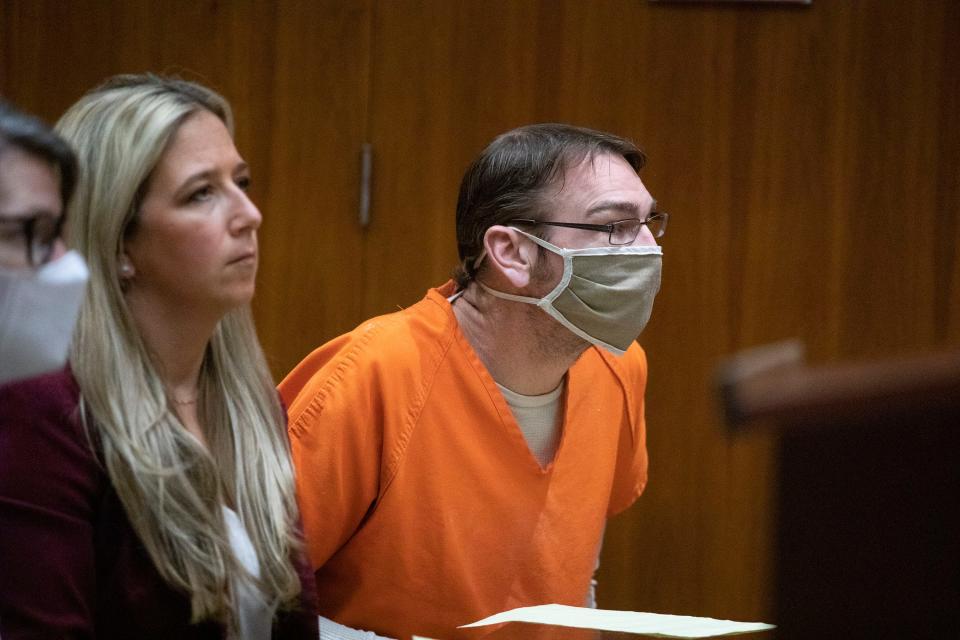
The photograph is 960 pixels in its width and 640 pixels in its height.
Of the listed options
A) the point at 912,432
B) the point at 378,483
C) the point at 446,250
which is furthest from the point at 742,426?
the point at 446,250

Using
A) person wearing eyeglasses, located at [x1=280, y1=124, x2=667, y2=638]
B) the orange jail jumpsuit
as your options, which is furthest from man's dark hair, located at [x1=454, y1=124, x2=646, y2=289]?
the orange jail jumpsuit

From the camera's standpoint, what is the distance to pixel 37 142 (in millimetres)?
1165

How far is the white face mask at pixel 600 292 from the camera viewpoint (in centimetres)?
216

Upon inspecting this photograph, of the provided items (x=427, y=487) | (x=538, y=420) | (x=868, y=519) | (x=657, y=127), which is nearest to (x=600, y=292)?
(x=538, y=420)

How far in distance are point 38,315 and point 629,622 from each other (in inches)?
34.4

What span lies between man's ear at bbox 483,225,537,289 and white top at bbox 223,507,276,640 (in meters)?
0.78

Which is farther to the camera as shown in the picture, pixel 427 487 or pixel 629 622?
pixel 427 487

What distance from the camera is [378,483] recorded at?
78.2 inches

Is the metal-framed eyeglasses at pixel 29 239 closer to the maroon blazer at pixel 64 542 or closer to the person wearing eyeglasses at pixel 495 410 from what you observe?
the maroon blazer at pixel 64 542

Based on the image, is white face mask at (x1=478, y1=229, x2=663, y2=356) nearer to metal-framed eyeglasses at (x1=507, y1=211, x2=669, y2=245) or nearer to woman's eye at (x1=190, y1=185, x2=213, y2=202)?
metal-framed eyeglasses at (x1=507, y1=211, x2=669, y2=245)

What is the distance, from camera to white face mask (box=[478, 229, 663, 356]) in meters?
2.16

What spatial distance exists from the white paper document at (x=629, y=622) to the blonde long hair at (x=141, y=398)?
33 centimetres

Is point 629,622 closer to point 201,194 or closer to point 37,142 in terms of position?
point 201,194

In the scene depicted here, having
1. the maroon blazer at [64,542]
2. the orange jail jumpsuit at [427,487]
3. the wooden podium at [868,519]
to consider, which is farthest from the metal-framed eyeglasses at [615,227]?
the wooden podium at [868,519]
